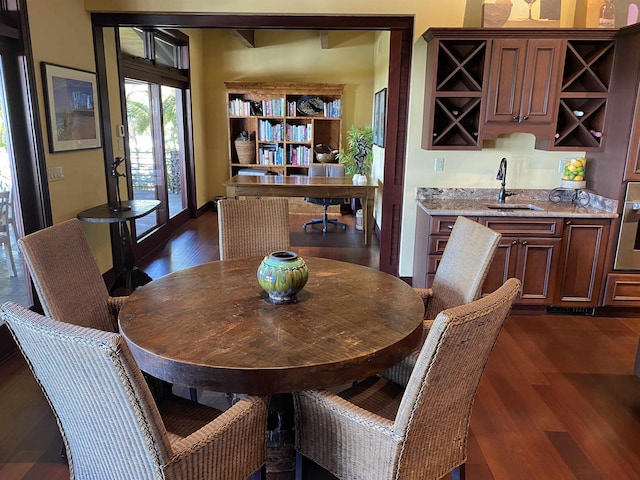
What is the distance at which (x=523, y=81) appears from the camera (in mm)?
3537

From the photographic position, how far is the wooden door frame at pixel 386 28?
3.83m

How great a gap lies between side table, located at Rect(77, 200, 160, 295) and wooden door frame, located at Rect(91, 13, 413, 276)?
2.19 ft

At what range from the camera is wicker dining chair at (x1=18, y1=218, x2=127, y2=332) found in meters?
1.85

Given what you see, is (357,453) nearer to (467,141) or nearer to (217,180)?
(467,141)

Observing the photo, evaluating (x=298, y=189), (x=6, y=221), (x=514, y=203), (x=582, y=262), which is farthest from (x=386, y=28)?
(x=6, y=221)

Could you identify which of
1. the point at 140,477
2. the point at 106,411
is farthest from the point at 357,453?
the point at 106,411

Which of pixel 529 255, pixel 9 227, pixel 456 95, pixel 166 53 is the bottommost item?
pixel 529 255

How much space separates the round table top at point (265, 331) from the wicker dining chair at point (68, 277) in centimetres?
27

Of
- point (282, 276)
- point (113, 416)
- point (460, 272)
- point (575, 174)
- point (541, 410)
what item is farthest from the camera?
point (575, 174)

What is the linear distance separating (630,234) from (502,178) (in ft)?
3.28

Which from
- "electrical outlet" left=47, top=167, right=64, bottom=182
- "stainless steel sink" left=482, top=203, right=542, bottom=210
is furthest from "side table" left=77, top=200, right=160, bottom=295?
"stainless steel sink" left=482, top=203, right=542, bottom=210

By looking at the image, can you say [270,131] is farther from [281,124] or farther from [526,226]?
[526,226]

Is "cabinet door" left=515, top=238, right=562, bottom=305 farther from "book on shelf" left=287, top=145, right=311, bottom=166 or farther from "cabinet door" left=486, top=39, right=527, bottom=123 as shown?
"book on shelf" left=287, top=145, right=311, bottom=166

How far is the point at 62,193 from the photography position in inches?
138
